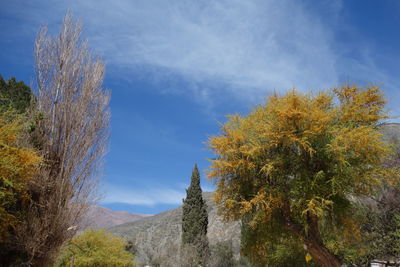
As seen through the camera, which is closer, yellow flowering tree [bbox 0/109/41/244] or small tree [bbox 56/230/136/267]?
yellow flowering tree [bbox 0/109/41/244]

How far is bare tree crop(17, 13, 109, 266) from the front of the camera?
520 inches

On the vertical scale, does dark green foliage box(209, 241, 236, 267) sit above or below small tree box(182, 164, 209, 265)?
below

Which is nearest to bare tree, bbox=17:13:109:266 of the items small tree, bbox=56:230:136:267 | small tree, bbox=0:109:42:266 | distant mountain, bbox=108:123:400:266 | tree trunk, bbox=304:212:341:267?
small tree, bbox=0:109:42:266

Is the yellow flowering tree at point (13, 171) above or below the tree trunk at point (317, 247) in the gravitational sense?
above

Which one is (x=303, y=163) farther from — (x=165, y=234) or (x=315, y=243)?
(x=165, y=234)

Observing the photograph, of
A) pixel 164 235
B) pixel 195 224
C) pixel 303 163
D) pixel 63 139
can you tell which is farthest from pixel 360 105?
pixel 164 235

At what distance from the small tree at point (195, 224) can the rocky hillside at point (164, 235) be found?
16.8ft

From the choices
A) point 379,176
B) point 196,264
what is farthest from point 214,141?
point 196,264

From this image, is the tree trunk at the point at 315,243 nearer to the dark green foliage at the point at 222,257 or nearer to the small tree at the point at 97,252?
the dark green foliage at the point at 222,257

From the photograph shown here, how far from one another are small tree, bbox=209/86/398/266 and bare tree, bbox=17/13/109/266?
552 cm

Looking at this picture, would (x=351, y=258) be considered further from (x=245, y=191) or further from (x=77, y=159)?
(x=77, y=159)

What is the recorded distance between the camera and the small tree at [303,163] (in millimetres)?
14172

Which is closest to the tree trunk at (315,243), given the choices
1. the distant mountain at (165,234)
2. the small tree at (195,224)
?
the small tree at (195,224)

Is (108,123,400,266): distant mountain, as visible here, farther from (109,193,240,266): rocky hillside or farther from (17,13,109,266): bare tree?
(17,13,109,266): bare tree
